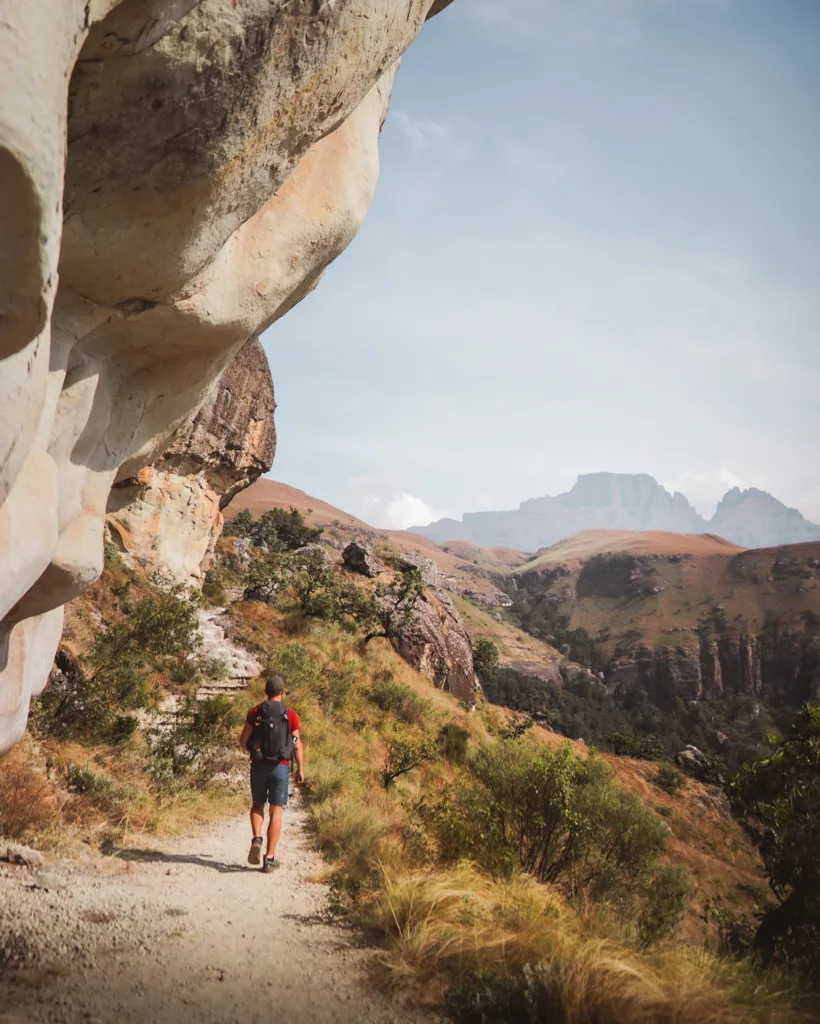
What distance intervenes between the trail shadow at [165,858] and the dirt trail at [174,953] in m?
0.09

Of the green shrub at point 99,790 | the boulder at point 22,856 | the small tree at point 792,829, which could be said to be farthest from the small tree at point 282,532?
the boulder at point 22,856

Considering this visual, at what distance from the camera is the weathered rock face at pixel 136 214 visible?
1765 millimetres

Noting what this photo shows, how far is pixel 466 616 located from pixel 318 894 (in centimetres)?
8830

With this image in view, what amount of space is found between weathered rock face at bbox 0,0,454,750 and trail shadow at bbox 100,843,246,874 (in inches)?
70.2

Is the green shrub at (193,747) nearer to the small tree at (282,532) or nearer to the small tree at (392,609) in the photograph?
the small tree at (392,609)

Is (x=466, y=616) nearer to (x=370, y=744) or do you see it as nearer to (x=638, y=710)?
(x=638, y=710)

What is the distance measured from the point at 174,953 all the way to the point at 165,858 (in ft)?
6.99

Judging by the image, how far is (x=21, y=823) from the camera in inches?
189

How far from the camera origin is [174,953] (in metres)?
3.52

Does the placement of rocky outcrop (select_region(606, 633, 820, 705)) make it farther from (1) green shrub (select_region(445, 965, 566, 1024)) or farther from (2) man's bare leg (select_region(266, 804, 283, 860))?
(1) green shrub (select_region(445, 965, 566, 1024))

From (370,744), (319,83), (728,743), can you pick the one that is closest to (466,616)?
(728,743)

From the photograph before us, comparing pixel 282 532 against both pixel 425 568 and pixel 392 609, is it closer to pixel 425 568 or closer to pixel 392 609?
pixel 425 568

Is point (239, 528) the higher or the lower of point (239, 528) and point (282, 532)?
the lower

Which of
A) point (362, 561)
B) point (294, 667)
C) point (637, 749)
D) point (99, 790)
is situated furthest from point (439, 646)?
point (99, 790)
